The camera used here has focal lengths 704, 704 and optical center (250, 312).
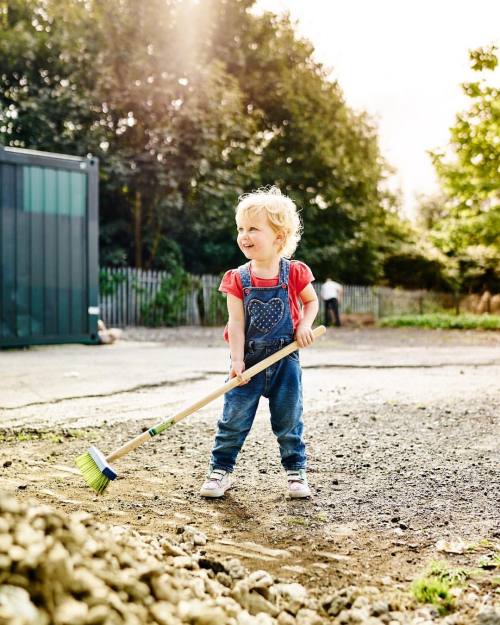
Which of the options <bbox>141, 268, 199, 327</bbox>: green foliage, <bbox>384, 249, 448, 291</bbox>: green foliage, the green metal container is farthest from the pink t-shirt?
<bbox>384, 249, 448, 291</bbox>: green foliage

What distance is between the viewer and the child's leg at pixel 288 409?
3367mm

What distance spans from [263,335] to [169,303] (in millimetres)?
15676

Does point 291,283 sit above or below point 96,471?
above

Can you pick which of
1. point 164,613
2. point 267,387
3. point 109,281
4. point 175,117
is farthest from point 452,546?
point 175,117

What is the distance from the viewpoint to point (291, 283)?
3480 millimetres

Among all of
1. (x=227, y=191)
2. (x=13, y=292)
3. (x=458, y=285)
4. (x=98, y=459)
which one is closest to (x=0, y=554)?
(x=98, y=459)

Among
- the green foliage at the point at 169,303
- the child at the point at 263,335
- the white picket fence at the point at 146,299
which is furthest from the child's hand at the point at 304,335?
the green foliage at the point at 169,303

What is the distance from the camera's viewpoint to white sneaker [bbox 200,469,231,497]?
3.23 meters

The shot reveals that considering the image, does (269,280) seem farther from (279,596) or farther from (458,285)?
(458,285)

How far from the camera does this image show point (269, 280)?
342cm

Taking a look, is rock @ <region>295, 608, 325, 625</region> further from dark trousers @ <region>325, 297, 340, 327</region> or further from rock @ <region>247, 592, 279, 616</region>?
dark trousers @ <region>325, 297, 340, 327</region>

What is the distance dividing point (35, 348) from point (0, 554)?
9.06 metres

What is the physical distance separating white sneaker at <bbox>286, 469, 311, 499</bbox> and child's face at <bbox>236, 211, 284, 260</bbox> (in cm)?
103

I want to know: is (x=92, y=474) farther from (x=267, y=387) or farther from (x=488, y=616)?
(x=488, y=616)
